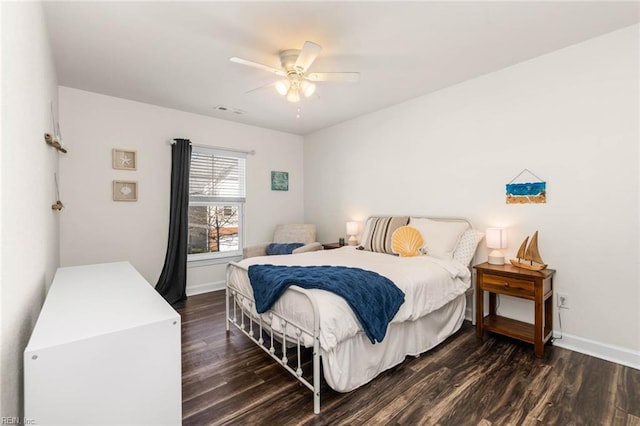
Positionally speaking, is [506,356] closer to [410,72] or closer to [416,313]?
[416,313]

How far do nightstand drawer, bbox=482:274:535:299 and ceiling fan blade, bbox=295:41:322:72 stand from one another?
2356mm

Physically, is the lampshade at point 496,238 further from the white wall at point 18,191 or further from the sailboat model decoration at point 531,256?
the white wall at point 18,191

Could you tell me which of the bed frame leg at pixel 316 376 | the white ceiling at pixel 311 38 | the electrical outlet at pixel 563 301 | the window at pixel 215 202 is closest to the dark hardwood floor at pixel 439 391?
the bed frame leg at pixel 316 376

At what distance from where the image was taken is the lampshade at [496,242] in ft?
8.91

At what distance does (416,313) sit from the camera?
227 centimetres

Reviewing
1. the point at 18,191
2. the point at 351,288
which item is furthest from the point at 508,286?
the point at 18,191

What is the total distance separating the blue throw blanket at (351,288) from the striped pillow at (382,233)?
48.4 inches

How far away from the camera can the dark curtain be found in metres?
3.76

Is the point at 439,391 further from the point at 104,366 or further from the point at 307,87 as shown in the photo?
the point at 307,87

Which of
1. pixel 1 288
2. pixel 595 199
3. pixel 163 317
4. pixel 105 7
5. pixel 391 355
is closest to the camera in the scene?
pixel 1 288

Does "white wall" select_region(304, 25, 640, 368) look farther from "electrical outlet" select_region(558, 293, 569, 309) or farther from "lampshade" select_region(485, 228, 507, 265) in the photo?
"lampshade" select_region(485, 228, 507, 265)

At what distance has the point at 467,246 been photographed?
2.94 m

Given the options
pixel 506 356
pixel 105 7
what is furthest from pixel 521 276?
Answer: pixel 105 7

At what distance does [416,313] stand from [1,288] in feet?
7.47
